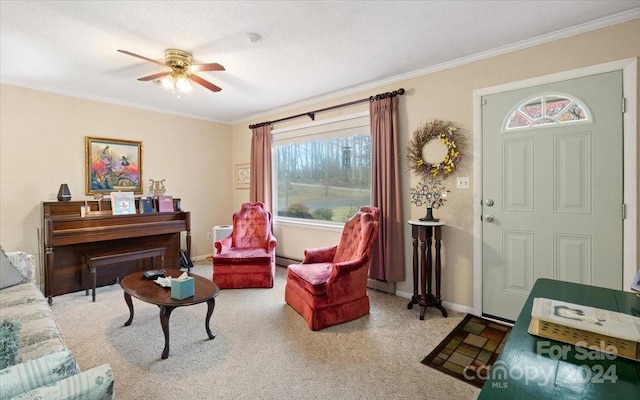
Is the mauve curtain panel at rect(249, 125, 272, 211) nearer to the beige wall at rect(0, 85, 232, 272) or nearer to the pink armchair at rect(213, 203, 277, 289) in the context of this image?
the pink armchair at rect(213, 203, 277, 289)

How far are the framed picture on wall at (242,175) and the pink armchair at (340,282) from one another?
271cm

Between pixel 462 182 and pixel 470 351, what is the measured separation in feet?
5.05

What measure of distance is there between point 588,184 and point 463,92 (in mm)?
1327

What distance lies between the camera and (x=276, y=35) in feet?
8.54

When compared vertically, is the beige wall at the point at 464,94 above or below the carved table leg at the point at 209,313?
above

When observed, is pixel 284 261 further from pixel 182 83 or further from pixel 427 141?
pixel 182 83

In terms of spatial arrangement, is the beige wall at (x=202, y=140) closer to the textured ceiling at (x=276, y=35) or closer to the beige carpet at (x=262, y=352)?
the textured ceiling at (x=276, y=35)

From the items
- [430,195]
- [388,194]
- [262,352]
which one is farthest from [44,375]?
[388,194]

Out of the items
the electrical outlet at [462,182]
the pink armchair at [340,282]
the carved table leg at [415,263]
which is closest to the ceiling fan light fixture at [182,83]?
the pink armchair at [340,282]

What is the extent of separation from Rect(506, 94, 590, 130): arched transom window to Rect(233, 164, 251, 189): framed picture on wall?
13.5 feet

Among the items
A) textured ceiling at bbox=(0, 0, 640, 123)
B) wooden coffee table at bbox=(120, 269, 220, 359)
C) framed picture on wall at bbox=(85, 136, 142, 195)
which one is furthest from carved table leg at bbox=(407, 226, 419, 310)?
framed picture on wall at bbox=(85, 136, 142, 195)

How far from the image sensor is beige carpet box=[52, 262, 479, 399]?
1.96 m

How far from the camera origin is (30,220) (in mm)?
3775

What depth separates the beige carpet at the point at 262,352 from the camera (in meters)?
1.96
